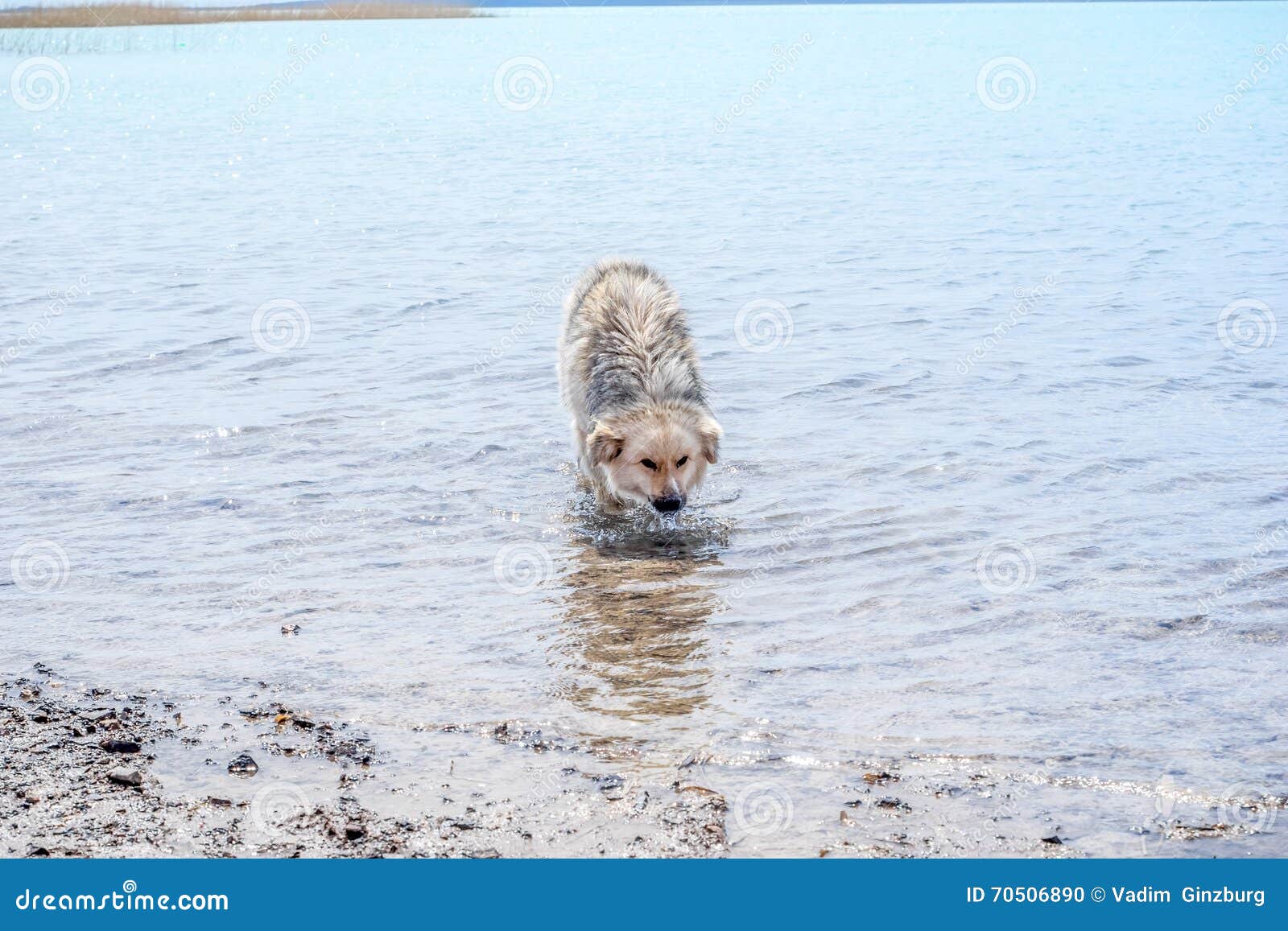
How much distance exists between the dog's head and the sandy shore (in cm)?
235

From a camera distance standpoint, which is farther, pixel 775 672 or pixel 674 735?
pixel 775 672

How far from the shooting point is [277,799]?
4215mm

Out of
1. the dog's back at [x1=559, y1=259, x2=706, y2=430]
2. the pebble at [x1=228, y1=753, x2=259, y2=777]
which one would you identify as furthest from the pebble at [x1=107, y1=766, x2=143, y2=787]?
the dog's back at [x1=559, y1=259, x2=706, y2=430]

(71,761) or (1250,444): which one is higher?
(1250,444)

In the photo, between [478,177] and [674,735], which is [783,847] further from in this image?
[478,177]

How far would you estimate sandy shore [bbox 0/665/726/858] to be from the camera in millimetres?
3953

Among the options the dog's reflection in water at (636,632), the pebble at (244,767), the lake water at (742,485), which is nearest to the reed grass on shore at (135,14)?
the lake water at (742,485)

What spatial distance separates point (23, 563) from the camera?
255 inches

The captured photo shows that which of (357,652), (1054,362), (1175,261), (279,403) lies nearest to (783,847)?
(357,652)

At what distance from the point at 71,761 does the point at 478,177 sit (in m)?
18.2

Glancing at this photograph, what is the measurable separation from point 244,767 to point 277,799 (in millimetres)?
302

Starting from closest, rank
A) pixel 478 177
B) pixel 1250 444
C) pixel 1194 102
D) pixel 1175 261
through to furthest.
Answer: pixel 1250 444 → pixel 1175 261 → pixel 478 177 → pixel 1194 102

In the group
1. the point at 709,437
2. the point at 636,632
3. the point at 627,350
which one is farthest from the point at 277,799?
the point at 627,350

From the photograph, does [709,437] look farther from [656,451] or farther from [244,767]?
[244,767]
